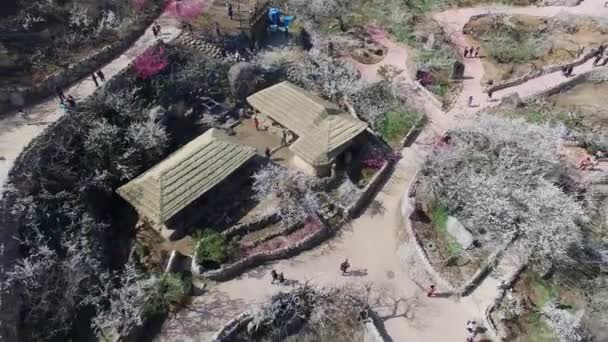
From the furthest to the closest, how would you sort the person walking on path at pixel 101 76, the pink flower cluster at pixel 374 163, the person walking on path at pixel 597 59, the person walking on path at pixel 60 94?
the person walking on path at pixel 597 59 < the person walking on path at pixel 101 76 < the pink flower cluster at pixel 374 163 < the person walking on path at pixel 60 94

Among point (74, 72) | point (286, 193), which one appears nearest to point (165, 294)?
point (286, 193)

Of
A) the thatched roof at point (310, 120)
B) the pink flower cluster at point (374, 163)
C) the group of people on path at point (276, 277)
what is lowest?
the group of people on path at point (276, 277)

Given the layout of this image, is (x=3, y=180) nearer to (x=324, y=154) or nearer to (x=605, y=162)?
(x=324, y=154)

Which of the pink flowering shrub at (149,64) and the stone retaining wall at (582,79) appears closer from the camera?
the pink flowering shrub at (149,64)

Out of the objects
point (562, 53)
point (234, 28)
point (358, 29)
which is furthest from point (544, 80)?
point (234, 28)

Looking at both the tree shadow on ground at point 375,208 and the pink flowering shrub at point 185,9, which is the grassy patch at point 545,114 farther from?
the pink flowering shrub at point 185,9

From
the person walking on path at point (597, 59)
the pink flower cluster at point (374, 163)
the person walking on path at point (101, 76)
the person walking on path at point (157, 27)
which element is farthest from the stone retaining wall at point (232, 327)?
the person walking on path at point (597, 59)

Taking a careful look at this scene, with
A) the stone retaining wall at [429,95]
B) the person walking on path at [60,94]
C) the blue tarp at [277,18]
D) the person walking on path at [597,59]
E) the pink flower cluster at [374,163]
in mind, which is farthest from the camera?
the blue tarp at [277,18]

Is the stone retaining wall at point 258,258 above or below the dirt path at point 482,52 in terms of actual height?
below
